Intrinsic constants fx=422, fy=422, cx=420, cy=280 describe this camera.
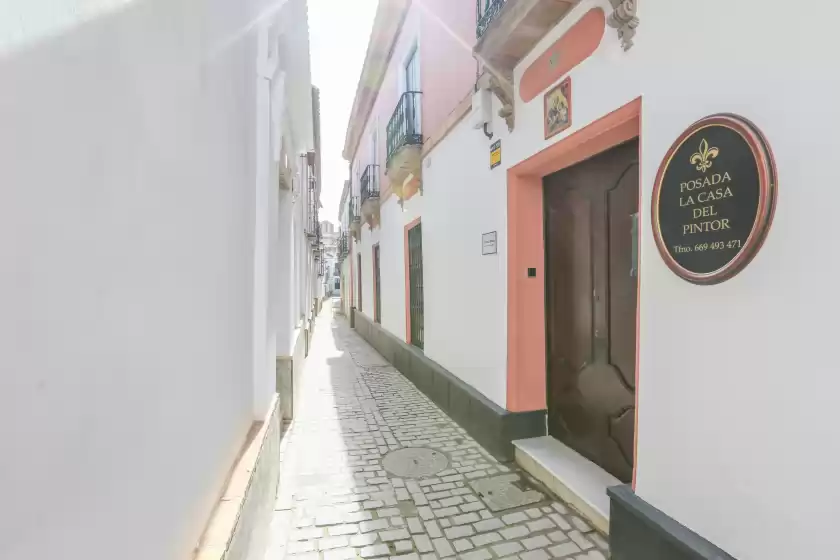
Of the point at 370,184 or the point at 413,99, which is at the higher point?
the point at 413,99

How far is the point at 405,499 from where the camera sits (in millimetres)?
3537

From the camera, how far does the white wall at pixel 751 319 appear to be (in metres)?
1.72

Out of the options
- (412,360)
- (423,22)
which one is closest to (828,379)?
(412,360)

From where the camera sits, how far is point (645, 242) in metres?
2.60

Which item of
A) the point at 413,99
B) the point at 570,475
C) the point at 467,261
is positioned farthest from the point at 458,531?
the point at 413,99

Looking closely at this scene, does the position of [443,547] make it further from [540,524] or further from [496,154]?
[496,154]

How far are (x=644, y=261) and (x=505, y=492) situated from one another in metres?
2.27

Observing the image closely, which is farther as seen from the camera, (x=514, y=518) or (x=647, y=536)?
(x=514, y=518)

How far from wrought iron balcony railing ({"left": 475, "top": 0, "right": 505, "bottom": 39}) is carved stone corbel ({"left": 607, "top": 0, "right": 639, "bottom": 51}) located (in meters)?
1.53

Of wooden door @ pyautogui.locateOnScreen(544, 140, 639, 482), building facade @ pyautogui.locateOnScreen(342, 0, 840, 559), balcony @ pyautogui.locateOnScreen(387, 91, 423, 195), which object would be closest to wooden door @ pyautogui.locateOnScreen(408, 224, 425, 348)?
balcony @ pyautogui.locateOnScreen(387, 91, 423, 195)

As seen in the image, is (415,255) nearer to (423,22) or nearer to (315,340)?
(423,22)

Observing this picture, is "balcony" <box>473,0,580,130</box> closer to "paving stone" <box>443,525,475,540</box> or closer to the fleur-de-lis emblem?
the fleur-de-lis emblem

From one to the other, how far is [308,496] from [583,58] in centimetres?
412

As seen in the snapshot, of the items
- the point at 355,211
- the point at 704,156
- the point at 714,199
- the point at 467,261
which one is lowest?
the point at 467,261
